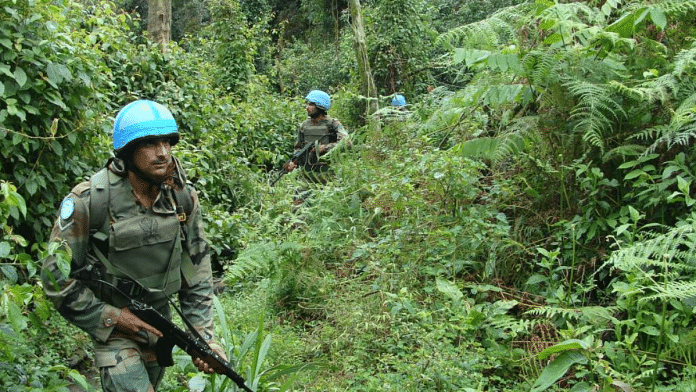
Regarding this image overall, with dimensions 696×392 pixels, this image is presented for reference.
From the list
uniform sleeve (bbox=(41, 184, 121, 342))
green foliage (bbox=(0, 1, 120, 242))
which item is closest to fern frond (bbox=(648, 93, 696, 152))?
uniform sleeve (bbox=(41, 184, 121, 342))

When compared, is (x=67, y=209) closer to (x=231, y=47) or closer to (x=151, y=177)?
(x=151, y=177)

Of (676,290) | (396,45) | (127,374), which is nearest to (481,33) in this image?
(676,290)

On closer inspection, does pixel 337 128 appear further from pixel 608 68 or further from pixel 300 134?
pixel 608 68

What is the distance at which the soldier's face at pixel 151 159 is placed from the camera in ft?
10.6

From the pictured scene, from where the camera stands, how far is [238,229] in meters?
7.66

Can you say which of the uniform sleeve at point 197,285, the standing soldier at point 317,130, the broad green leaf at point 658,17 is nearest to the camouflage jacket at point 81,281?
the uniform sleeve at point 197,285

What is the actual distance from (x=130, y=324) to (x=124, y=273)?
A: 0.23 metres

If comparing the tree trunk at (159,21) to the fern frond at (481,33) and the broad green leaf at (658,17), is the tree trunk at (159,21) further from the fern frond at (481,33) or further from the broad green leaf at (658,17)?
the broad green leaf at (658,17)

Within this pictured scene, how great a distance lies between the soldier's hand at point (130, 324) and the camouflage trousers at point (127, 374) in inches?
3.7

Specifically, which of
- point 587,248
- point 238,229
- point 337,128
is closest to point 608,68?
point 587,248

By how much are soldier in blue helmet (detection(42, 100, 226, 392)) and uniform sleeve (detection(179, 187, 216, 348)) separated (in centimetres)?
6

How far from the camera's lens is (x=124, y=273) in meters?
3.22

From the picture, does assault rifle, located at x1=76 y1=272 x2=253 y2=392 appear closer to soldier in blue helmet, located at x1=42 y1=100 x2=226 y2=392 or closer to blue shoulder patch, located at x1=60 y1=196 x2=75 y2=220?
soldier in blue helmet, located at x1=42 y1=100 x2=226 y2=392

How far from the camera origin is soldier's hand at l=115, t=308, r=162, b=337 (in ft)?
10.3
